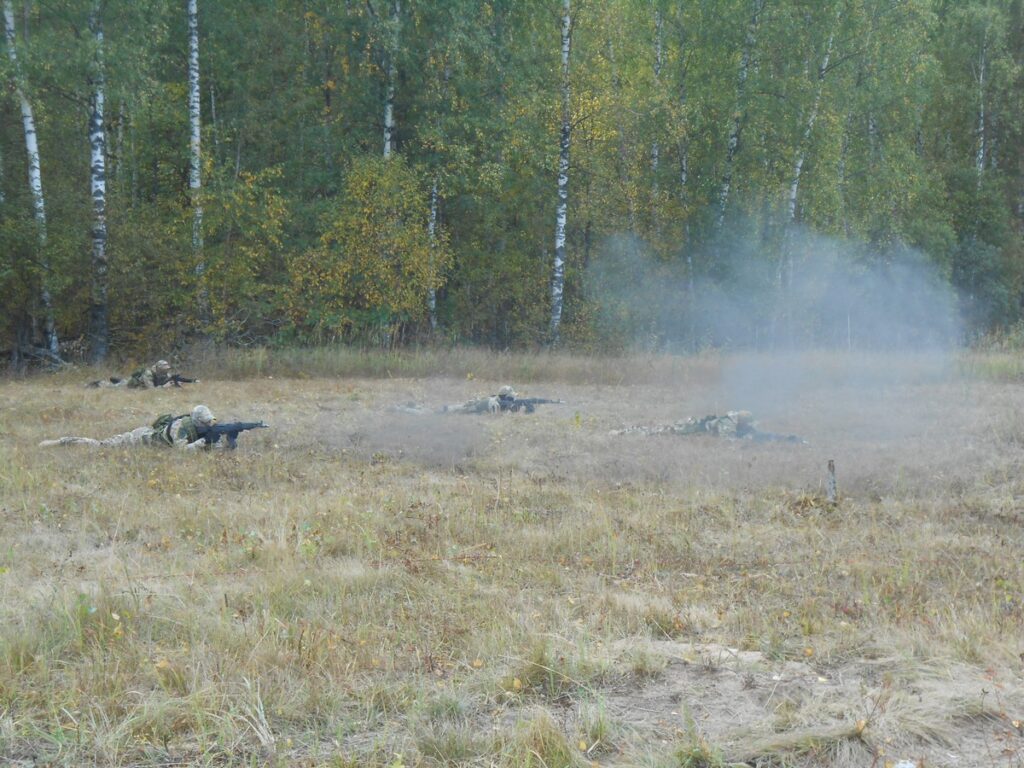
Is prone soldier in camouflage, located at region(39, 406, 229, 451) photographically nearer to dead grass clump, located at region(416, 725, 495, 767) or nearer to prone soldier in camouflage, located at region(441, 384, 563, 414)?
prone soldier in camouflage, located at region(441, 384, 563, 414)

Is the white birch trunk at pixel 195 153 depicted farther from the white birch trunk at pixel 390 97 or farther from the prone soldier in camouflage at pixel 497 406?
the prone soldier in camouflage at pixel 497 406

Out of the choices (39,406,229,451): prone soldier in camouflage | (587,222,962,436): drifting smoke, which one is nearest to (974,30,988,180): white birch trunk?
(587,222,962,436): drifting smoke

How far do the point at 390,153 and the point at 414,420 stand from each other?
1171 cm

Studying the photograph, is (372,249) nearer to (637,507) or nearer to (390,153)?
(390,153)

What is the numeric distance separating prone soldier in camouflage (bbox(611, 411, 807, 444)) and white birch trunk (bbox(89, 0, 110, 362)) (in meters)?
12.5

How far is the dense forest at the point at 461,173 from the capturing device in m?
20.6

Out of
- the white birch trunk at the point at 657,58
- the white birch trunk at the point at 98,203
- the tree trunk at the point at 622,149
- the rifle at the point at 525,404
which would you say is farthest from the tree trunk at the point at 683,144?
the white birch trunk at the point at 98,203

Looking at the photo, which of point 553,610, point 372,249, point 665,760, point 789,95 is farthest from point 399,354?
point 665,760

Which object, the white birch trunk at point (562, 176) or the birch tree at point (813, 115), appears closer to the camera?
the white birch trunk at point (562, 176)

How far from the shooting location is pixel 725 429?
38.1ft

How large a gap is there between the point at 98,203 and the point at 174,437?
410 inches

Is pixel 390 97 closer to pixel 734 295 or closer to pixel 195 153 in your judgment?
pixel 195 153

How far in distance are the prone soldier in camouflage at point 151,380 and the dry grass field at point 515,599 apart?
399cm

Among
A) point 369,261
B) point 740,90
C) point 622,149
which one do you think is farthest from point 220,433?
point 740,90
